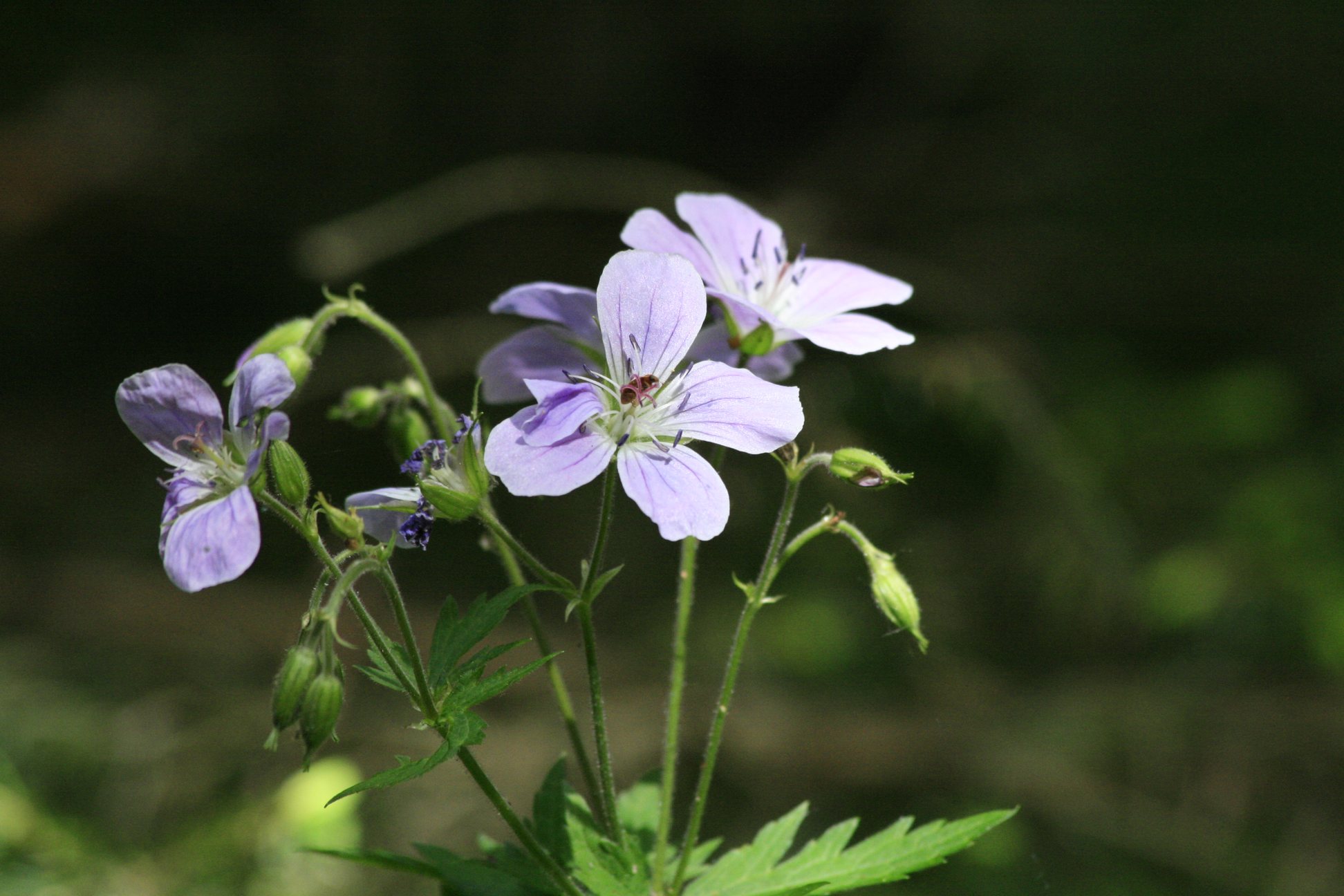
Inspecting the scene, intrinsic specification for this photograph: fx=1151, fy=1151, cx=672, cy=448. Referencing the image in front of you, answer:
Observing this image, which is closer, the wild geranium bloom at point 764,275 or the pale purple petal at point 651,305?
the pale purple petal at point 651,305

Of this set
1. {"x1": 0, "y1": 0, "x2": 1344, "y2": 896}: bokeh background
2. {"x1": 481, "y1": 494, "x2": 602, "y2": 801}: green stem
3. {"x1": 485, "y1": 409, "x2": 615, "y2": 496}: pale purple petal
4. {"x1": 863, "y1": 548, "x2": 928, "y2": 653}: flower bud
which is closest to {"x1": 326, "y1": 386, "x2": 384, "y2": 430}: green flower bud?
A: {"x1": 481, "y1": 494, "x2": 602, "y2": 801}: green stem

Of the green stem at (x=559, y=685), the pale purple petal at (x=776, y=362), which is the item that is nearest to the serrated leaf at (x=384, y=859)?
the green stem at (x=559, y=685)

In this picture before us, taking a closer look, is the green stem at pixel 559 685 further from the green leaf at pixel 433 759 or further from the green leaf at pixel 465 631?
the green leaf at pixel 433 759

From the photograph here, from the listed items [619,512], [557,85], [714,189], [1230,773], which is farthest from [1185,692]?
[557,85]

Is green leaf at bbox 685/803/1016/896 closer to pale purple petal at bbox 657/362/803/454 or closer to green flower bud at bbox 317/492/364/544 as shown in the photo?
pale purple petal at bbox 657/362/803/454

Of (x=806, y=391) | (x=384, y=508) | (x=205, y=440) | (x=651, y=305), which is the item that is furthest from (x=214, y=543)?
(x=806, y=391)

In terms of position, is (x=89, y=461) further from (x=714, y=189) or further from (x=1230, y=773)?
(x=1230, y=773)

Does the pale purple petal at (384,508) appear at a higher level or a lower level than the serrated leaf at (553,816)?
higher

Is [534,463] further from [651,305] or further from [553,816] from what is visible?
[553,816]
